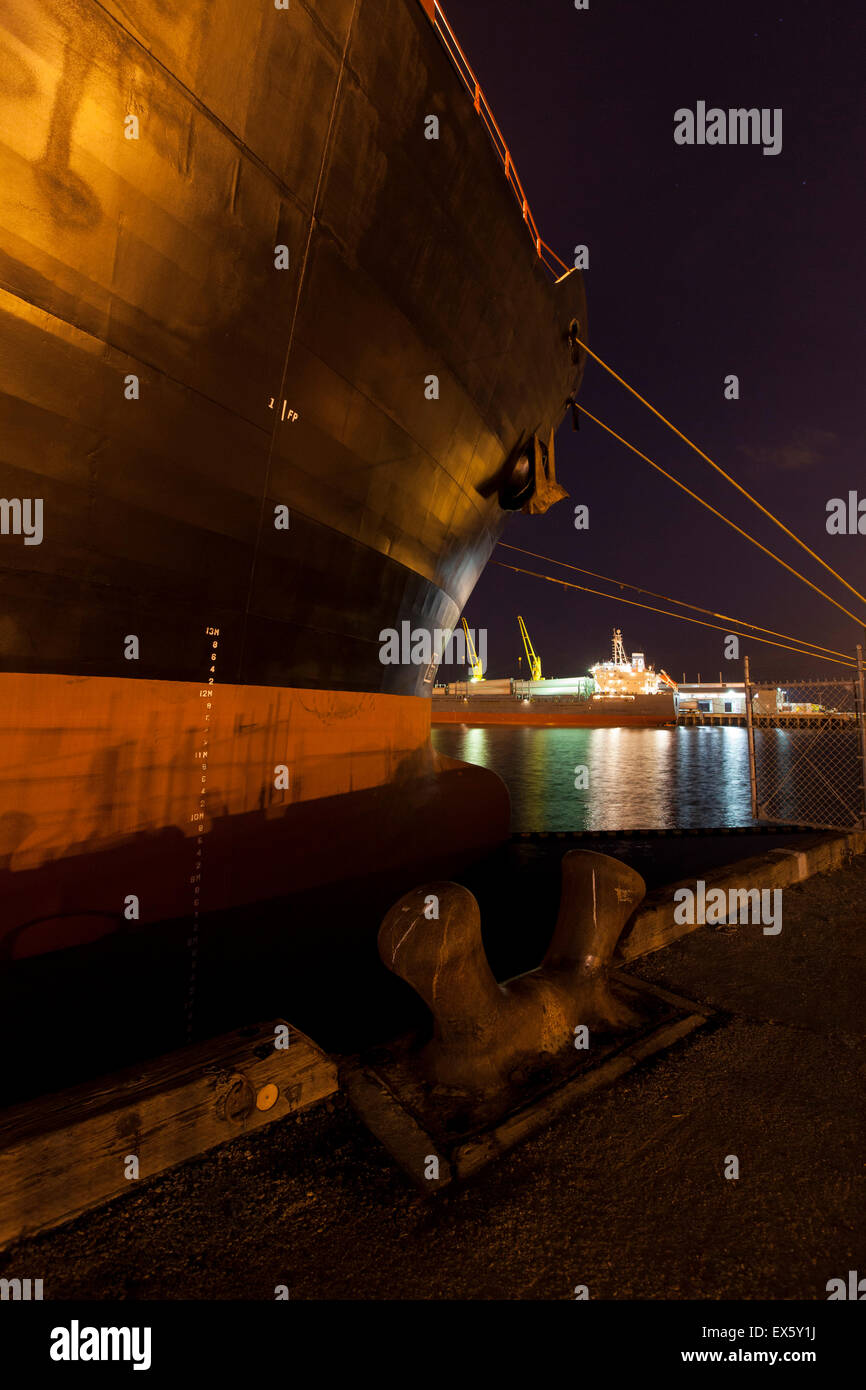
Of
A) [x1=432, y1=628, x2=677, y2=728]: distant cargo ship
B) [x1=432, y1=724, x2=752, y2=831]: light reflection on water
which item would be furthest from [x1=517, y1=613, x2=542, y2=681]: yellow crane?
[x1=432, y1=724, x2=752, y2=831]: light reflection on water

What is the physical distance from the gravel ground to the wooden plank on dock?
8 cm

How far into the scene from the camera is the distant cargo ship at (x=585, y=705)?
6688 centimetres

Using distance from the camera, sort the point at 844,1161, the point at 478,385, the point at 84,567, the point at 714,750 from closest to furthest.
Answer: the point at 844,1161 → the point at 84,567 → the point at 478,385 → the point at 714,750

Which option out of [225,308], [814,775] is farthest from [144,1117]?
[814,775]

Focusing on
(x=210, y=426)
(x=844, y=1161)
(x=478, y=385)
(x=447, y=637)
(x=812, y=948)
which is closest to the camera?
(x=844, y=1161)

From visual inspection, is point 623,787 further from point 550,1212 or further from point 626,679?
point 626,679

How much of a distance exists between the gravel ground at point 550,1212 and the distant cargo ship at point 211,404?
10.8ft

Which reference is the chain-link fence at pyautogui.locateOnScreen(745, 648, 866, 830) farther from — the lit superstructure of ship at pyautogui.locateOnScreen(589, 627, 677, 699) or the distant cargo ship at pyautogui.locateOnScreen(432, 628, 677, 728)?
the lit superstructure of ship at pyautogui.locateOnScreen(589, 627, 677, 699)

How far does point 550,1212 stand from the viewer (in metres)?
2.03

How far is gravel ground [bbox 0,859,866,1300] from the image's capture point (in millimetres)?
1793
